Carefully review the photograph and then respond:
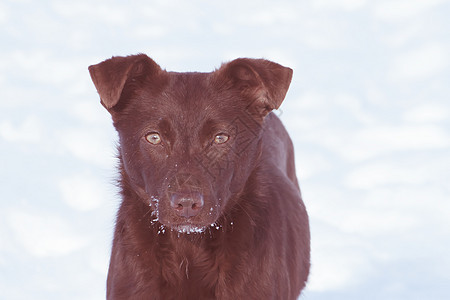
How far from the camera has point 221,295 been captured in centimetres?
477

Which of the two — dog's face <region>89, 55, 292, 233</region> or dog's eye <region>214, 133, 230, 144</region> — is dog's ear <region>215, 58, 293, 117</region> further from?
dog's eye <region>214, 133, 230, 144</region>

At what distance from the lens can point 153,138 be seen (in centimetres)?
477

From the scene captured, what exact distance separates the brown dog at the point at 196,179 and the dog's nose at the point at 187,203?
46 mm

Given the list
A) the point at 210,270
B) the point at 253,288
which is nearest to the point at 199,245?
the point at 210,270

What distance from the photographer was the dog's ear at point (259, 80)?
190 inches

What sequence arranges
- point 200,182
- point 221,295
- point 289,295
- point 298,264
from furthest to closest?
point 298,264 < point 289,295 < point 221,295 < point 200,182

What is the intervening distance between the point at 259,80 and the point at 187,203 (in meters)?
1.10

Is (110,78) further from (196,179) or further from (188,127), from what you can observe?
(196,179)

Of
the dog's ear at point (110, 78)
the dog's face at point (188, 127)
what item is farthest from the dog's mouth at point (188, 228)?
the dog's ear at point (110, 78)

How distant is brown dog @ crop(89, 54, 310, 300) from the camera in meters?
4.66

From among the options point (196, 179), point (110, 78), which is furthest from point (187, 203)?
point (110, 78)

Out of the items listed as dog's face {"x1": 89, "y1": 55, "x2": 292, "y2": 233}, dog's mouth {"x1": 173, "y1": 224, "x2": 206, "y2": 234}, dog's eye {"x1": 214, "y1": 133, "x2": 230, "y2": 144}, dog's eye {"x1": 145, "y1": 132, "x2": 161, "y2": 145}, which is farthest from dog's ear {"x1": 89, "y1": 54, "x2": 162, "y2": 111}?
dog's mouth {"x1": 173, "y1": 224, "x2": 206, "y2": 234}

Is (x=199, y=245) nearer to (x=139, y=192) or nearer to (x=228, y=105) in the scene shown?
(x=139, y=192)

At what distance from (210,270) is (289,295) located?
78cm
